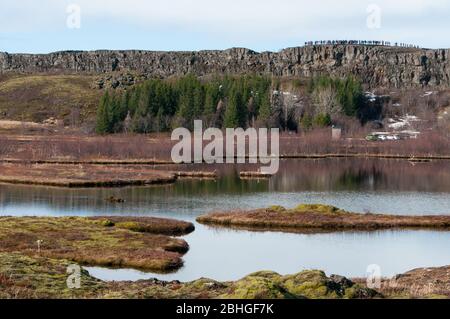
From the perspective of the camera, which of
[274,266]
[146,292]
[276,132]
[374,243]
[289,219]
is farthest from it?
[276,132]

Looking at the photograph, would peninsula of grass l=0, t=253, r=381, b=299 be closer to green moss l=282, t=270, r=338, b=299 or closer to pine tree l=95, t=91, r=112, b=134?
green moss l=282, t=270, r=338, b=299

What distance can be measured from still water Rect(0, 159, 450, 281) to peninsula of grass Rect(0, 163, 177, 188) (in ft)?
11.2

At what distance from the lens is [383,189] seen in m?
79.8

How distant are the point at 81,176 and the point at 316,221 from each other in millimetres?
40097

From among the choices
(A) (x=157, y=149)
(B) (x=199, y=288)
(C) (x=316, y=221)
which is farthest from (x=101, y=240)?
(A) (x=157, y=149)

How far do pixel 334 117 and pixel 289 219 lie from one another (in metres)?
125

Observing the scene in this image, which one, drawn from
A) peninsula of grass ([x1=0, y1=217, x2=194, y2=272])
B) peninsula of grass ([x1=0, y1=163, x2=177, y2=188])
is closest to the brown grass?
peninsula of grass ([x1=0, y1=163, x2=177, y2=188])

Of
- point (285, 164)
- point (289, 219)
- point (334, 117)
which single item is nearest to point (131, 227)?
point (289, 219)

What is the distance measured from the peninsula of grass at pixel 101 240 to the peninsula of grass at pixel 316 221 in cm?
453

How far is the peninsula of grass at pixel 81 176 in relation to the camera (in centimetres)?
8144

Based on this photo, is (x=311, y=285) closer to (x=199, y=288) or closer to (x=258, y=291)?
(x=258, y=291)

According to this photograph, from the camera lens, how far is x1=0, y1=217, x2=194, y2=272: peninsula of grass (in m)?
40.2

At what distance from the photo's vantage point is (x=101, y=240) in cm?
4547

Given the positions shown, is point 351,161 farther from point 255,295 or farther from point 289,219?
point 255,295
